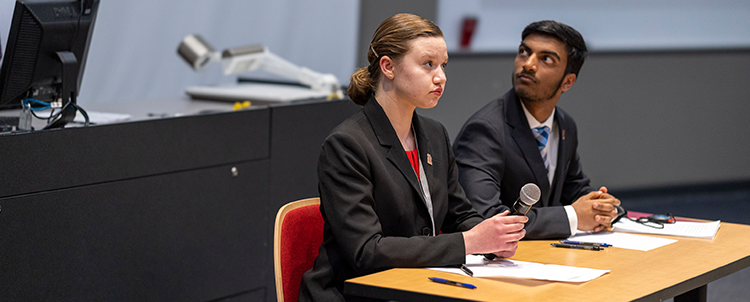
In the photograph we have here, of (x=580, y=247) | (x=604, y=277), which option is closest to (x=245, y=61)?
(x=580, y=247)

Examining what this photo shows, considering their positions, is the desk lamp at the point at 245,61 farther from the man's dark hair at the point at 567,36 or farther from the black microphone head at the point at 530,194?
the black microphone head at the point at 530,194

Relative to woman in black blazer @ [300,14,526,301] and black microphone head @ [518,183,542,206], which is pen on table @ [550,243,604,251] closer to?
woman in black blazer @ [300,14,526,301]

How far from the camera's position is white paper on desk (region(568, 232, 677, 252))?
1992 millimetres

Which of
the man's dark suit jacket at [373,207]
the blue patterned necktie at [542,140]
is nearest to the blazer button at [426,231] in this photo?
the man's dark suit jacket at [373,207]

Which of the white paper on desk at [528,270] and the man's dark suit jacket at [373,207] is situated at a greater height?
the man's dark suit jacket at [373,207]

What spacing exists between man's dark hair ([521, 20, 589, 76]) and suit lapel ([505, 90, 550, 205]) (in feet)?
0.69

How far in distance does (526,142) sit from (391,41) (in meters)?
0.70

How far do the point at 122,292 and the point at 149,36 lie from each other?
1.68 meters

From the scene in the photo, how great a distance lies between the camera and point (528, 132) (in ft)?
7.67

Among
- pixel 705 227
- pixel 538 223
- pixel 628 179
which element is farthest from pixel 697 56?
pixel 538 223

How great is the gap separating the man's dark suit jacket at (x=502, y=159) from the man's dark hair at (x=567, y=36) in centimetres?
18

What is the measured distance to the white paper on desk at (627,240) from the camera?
6.53ft

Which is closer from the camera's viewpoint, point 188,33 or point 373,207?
point 373,207

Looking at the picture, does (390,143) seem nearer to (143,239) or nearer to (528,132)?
(528,132)
